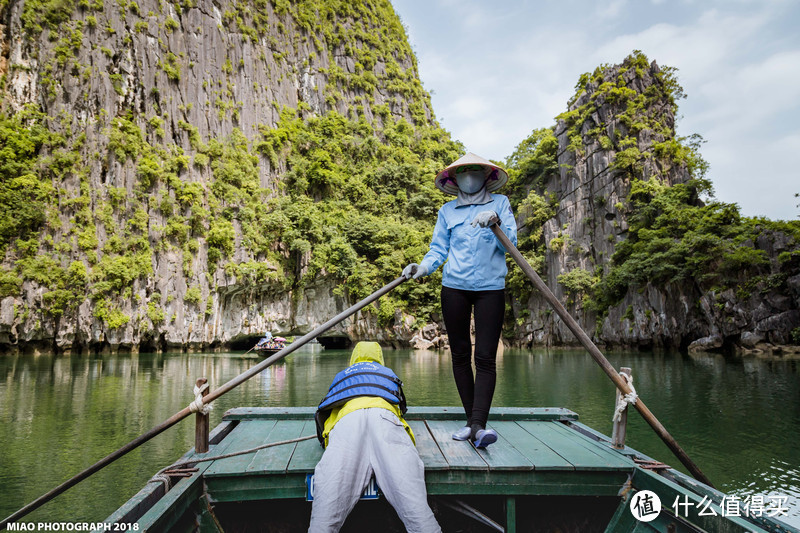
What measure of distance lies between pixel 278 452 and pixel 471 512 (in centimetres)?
92

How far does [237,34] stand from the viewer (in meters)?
26.4

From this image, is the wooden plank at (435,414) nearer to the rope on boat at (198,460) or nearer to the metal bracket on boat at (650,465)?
the rope on boat at (198,460)

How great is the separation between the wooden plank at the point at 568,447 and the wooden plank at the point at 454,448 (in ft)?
1.30

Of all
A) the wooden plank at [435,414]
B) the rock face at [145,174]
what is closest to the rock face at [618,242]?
the rock face at [145,174]

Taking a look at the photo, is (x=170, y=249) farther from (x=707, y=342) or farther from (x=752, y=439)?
(x=707, y=342)

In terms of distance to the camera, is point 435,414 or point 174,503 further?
point 435,414

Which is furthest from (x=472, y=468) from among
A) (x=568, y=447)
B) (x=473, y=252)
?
(x=473, y=252)

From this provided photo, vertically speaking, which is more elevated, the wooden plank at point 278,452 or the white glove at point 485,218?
the white glove at point 485,218

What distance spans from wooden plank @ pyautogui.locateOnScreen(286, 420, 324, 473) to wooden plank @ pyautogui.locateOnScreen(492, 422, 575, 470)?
0.92 meters

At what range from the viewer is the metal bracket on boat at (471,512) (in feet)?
6.21

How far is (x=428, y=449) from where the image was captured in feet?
6.77

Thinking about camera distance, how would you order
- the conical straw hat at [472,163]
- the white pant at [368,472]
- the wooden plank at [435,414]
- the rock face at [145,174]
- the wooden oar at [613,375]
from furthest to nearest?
1. the rock face at [145,174]
2. the wooden plank at [435,414]
3. the conical straw hat at [472,163]
4. the wooden oar at [613,375]
5. the white pant at [368,472]

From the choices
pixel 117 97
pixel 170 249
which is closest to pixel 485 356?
pixel 170 249

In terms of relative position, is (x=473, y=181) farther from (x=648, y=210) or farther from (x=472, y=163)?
(x=648, y=210)
